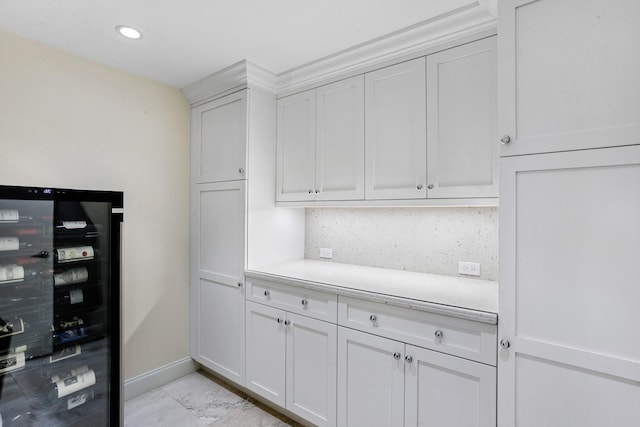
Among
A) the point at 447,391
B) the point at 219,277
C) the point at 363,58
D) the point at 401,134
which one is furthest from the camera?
the point at 219,277

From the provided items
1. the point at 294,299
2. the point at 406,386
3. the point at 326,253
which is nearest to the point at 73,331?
the point at 294,299

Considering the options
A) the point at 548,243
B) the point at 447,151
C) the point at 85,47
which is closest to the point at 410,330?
the point at 548,243

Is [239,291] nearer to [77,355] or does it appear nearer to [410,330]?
[77,355]

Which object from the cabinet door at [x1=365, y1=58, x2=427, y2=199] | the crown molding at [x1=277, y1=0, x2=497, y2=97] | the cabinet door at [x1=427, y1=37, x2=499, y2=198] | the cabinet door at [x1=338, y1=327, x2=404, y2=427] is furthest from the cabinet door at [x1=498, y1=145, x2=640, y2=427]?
the crown molding at [x1=277, y1=0, x2=497, y2=97]

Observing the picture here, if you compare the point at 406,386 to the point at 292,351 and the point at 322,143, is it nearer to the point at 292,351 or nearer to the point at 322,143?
the point at 292,351

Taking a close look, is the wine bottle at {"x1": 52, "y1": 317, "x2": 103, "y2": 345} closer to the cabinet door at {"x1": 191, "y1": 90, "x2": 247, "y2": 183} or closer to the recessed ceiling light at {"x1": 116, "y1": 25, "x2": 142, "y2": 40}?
the cabinet door at {"x1": 191, "y1": 90, "x2": 247, "y2": 183}

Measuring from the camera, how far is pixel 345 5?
163cm

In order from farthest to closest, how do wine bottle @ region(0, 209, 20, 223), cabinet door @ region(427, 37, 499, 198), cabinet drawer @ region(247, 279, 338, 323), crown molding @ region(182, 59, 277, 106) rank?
crown molding @ region(182, 59, 277, 106), cabinet drawer @ region(247, 279, 338, 323), cabinet door @ region(427, 37, 499, 198), wine bottle @ region(0, 209, 20, 223)

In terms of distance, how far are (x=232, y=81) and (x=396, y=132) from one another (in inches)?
51.1

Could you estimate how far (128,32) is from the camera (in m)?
1.88

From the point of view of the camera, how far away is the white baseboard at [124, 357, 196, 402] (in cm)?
241

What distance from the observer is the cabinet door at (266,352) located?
2139 mm

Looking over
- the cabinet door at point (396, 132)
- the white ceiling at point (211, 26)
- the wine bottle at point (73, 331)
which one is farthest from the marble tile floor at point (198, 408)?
the white ceiling at point (211, 26)

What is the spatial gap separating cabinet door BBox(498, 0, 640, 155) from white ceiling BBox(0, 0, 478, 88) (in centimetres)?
46
